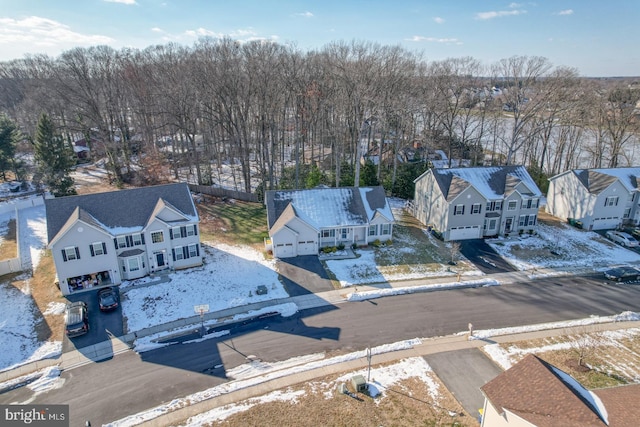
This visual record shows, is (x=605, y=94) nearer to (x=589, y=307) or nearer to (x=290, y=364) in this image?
(x=589, y=307)

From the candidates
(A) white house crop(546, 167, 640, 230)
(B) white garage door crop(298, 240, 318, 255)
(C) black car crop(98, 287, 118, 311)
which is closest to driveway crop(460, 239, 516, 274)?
(A) white house crop(546, 167, 640, 230)

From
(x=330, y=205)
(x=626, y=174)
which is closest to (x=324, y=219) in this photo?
(x=330, y=205)

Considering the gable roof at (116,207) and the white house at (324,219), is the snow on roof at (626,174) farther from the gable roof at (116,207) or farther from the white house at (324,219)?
the gable roof at (116,207)

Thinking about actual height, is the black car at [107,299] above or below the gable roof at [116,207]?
below

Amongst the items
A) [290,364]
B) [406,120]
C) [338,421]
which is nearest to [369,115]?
[406,120]

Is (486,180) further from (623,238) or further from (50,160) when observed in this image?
(50,160)

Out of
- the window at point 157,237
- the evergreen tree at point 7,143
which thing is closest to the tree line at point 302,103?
the evergreen tree at point 7,143

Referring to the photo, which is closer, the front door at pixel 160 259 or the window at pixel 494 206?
the front door at pixel 160 259

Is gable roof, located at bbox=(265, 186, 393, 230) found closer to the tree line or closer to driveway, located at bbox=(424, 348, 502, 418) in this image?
the tree line
